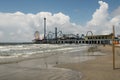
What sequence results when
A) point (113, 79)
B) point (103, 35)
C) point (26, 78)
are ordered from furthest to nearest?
point (103, 35), point (26, 78), point (113, 79)

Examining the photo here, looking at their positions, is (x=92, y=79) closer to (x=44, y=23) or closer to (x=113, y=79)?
(x=113, y=79)

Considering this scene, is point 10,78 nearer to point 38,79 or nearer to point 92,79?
point 38,79

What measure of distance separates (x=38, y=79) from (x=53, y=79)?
0.76 m

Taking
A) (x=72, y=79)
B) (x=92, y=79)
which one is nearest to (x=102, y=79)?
(x=92, y=79)

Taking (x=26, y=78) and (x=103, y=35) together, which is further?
(x=103, y=35)

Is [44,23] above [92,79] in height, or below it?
above

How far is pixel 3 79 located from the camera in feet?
39.0

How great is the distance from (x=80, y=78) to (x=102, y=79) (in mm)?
1142

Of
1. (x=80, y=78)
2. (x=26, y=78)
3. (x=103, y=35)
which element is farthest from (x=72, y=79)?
(x=103, y=35)

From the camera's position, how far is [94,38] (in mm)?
196125

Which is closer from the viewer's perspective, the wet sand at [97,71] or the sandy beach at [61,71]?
the wet sand at [97,71]

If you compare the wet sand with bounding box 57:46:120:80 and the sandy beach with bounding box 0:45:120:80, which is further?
the sandy beach with bounding box 0:45:120:80

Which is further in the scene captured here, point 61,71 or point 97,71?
point 61,71

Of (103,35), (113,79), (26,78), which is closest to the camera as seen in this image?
(113,79)
